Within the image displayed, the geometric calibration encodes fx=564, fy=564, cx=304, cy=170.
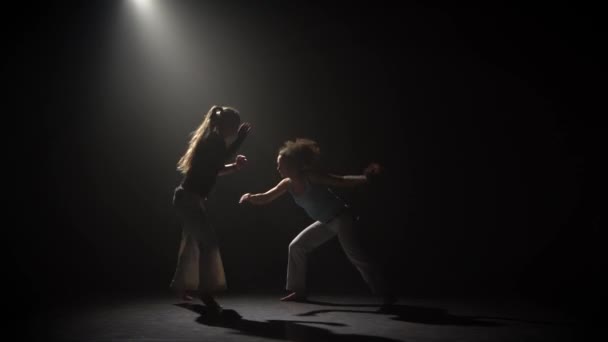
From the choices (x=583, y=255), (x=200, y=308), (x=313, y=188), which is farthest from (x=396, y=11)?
(x=200, y=308)

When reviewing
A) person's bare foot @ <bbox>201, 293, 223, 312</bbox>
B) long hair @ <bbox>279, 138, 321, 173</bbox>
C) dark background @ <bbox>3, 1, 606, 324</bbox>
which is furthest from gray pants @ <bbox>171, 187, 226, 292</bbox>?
dark background @ <bbox>3, 1, 606, 324</bbox>

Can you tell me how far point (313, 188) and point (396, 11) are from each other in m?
2.51

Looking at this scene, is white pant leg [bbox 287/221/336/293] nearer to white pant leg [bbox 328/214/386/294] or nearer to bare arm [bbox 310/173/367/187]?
white pant leg [bbox 328/214/386/294]

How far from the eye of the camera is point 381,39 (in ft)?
18.2

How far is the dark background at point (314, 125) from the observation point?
→ 5.43 metres

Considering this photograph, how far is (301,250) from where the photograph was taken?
4.04m

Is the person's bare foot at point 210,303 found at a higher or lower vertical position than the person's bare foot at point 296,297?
lower

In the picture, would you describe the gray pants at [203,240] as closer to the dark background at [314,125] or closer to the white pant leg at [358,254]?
the white pant leg at [358,254]

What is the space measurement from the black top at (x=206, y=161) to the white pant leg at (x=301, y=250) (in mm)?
927

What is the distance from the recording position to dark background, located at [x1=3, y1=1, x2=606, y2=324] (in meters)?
5.43

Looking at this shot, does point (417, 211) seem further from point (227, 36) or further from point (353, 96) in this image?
point (227, 36)

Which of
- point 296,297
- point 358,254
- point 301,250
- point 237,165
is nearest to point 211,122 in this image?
point 237,165

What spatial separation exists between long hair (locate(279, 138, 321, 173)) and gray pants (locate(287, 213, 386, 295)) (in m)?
0.41

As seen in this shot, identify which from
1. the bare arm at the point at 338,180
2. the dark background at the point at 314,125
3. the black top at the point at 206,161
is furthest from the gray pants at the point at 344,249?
the dark background at the point at 314,125
